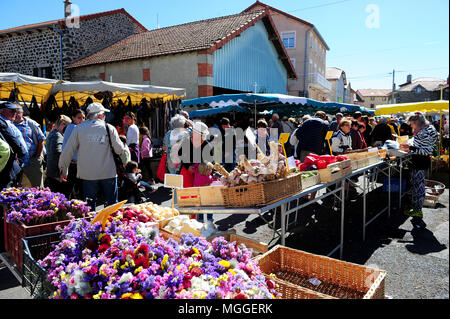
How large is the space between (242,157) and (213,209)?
498 millimetres

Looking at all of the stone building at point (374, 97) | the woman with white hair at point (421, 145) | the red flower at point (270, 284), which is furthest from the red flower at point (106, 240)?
→ the stone building at point (374, 97)

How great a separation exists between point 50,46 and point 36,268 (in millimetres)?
18128

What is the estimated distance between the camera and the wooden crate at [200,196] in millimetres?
2775

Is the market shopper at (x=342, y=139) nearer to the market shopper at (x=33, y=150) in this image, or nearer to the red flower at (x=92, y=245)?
the red flower at (x=92, y=245)

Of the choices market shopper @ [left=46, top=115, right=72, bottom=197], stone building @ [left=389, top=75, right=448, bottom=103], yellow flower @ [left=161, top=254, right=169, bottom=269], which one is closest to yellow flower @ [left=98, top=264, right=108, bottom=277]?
yellow flower @ [left=161, top=254, right=169, bottom=269]

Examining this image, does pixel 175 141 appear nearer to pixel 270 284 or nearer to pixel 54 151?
pixel 54 151

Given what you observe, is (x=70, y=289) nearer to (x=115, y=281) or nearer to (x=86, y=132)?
(x=115, y=281)

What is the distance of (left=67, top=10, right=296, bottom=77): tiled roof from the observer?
14.1 m

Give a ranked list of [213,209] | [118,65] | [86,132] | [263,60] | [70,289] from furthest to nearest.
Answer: [263,60]
[118,65]
[86,132]
[213,209]
[70,289]

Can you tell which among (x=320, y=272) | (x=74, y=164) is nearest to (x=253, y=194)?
(x=320, y=272)

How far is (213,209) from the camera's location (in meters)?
2.71

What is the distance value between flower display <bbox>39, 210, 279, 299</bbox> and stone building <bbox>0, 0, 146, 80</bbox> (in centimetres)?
1728
